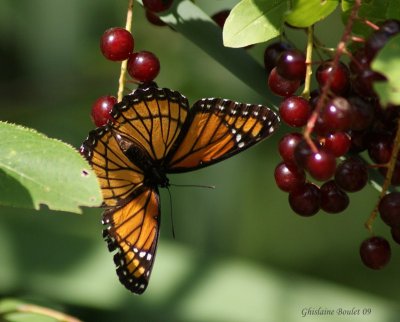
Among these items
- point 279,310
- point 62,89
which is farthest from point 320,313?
point 62,89

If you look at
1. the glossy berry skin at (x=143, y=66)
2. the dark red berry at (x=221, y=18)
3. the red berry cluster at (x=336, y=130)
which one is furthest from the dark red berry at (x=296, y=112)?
the dark red berry at (x=221, y=18)

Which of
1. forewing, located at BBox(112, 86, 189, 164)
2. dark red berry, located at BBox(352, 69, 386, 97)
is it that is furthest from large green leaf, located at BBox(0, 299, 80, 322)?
dark red berry, located at BBox(352, 69, 386, 97)

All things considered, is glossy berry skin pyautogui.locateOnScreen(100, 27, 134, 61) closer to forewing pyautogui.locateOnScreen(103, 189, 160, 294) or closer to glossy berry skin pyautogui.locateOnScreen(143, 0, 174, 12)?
glossy berry skin pyautogui.locateOnScreen(143, 0, 174, 12)

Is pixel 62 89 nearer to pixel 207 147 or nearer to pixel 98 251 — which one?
pixel 98 251

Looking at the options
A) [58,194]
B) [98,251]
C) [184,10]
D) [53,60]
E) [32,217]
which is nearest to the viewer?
[58,194]

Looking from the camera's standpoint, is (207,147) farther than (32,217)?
No

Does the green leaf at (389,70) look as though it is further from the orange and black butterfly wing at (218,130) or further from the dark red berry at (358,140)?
the orange and black butterfly wing at (218,130)
